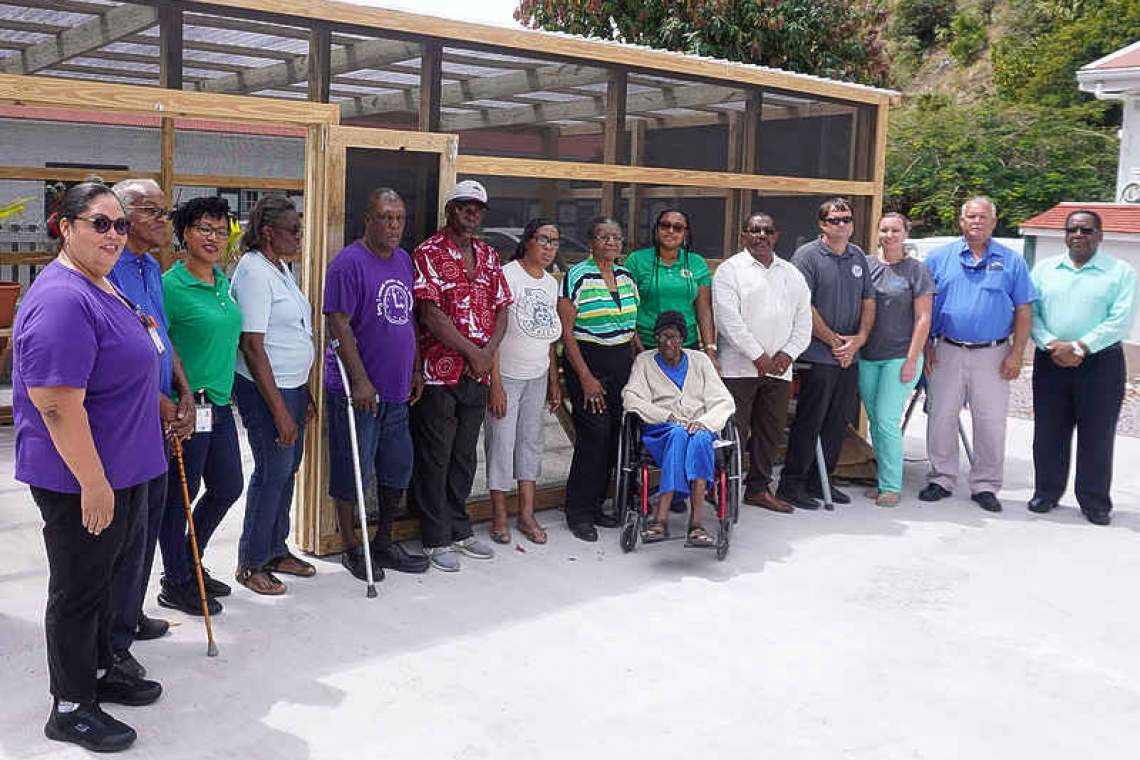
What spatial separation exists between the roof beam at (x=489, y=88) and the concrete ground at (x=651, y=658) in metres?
2.11

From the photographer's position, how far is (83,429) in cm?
297

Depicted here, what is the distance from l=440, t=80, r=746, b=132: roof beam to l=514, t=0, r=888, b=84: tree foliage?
8734 mm

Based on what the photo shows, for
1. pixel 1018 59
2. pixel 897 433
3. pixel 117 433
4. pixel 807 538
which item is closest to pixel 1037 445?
pixel 897 433

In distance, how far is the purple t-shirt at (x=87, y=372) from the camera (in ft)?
9.57

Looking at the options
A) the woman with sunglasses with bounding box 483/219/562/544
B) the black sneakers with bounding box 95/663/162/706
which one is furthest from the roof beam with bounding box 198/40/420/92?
the black sneakers with bounding box 95/663/162/706

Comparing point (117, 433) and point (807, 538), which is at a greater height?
point (117, 433)

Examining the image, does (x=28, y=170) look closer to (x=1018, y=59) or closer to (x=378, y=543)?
→ (x=378, y=543)

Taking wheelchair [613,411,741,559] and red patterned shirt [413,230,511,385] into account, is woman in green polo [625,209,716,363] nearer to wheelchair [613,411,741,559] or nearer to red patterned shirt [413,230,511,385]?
wheelchair [613,411,741,559]

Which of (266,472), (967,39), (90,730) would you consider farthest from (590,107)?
(967,39)

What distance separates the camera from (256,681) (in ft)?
12.5

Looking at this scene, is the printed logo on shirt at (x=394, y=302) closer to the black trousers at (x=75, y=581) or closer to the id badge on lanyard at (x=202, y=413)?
the id badge on lanyard at (x=202, y=413)

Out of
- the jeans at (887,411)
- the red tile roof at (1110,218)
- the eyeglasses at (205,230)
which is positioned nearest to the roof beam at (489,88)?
the eyeglasses at (205,230)

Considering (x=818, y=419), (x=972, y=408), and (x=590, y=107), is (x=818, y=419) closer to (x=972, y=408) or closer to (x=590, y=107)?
(x=972, y=408)

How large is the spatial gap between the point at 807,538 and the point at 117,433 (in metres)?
3.77
